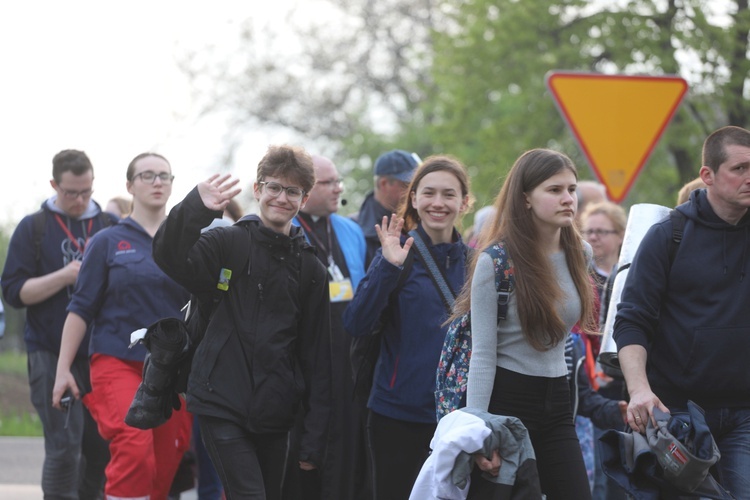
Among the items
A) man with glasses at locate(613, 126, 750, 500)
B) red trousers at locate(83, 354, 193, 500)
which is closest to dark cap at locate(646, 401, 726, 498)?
man with glasses at locate(613, 126, 750, 500)

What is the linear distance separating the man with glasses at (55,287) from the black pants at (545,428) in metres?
3.38

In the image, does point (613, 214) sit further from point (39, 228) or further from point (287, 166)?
point (39, 228)

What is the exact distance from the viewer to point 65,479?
26.0 feet

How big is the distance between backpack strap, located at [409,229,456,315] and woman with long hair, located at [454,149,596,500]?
0.73 metres

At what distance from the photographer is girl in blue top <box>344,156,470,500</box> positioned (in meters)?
6.28

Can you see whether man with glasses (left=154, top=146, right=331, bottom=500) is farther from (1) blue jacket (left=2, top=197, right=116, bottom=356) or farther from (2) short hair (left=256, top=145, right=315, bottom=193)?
(1) blue jacket (left=2, top=197, right=116, bottom=356)

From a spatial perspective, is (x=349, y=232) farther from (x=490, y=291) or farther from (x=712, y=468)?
(x=712, y=468)

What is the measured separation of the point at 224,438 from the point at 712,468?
6.91 feet

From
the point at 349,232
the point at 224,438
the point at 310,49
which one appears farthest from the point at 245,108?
the point at 224,438

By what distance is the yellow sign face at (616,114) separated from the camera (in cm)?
1020

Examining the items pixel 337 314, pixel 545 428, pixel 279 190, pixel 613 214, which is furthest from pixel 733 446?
pixel 613 214

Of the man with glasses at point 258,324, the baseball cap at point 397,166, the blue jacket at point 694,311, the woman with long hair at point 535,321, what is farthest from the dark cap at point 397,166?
the blue jacket at point 694,311

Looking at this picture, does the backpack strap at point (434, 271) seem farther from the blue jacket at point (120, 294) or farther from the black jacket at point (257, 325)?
the blue jacket at point (120, 294)

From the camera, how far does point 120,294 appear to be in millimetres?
7145
